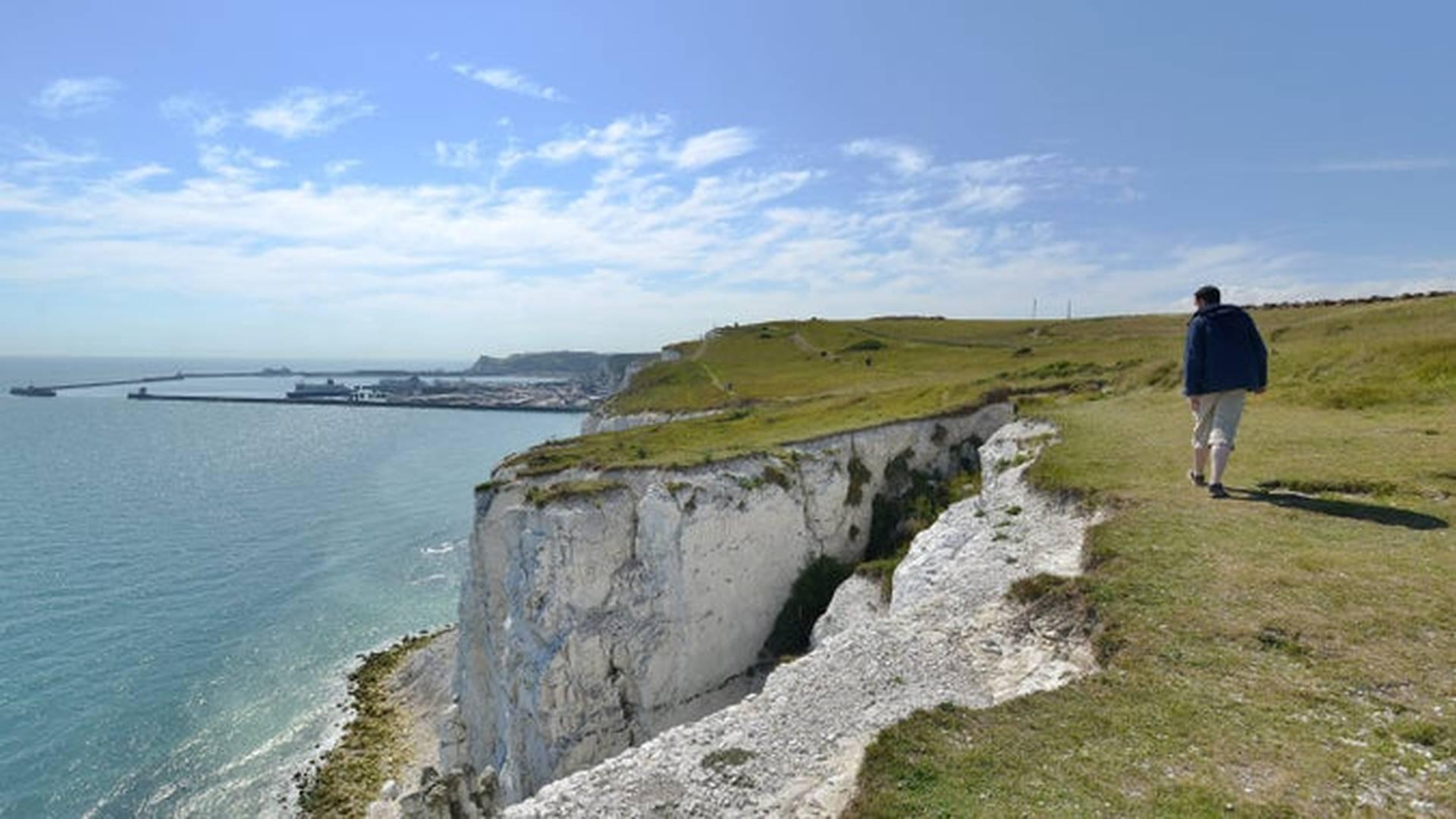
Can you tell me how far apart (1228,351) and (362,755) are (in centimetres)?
3397

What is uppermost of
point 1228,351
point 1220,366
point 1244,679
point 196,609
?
point 1228,351

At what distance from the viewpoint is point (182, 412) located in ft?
529

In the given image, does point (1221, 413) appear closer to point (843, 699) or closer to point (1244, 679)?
point (1244, 679)

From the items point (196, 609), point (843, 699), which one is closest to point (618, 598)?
point (843, 699)

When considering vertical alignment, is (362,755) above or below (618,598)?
below

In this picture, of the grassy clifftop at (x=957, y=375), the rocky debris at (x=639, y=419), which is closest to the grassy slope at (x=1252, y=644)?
Result: the grassy clifftop at (x=957, y=375)

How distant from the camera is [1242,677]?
7391 mm

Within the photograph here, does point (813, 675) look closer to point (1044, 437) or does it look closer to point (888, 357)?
point (1044, 437)

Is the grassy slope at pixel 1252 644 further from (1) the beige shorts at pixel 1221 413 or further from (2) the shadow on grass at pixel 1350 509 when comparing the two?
(1) the beige shorts at pixel 1221 413

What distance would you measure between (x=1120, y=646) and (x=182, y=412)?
198 m

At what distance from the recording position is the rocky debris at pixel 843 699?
296 inches

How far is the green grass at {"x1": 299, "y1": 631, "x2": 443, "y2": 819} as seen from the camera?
27547 millimetres

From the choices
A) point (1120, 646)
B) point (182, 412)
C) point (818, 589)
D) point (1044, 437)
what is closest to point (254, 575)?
point (818, 589)

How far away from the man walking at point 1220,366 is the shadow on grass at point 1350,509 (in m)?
0.60
